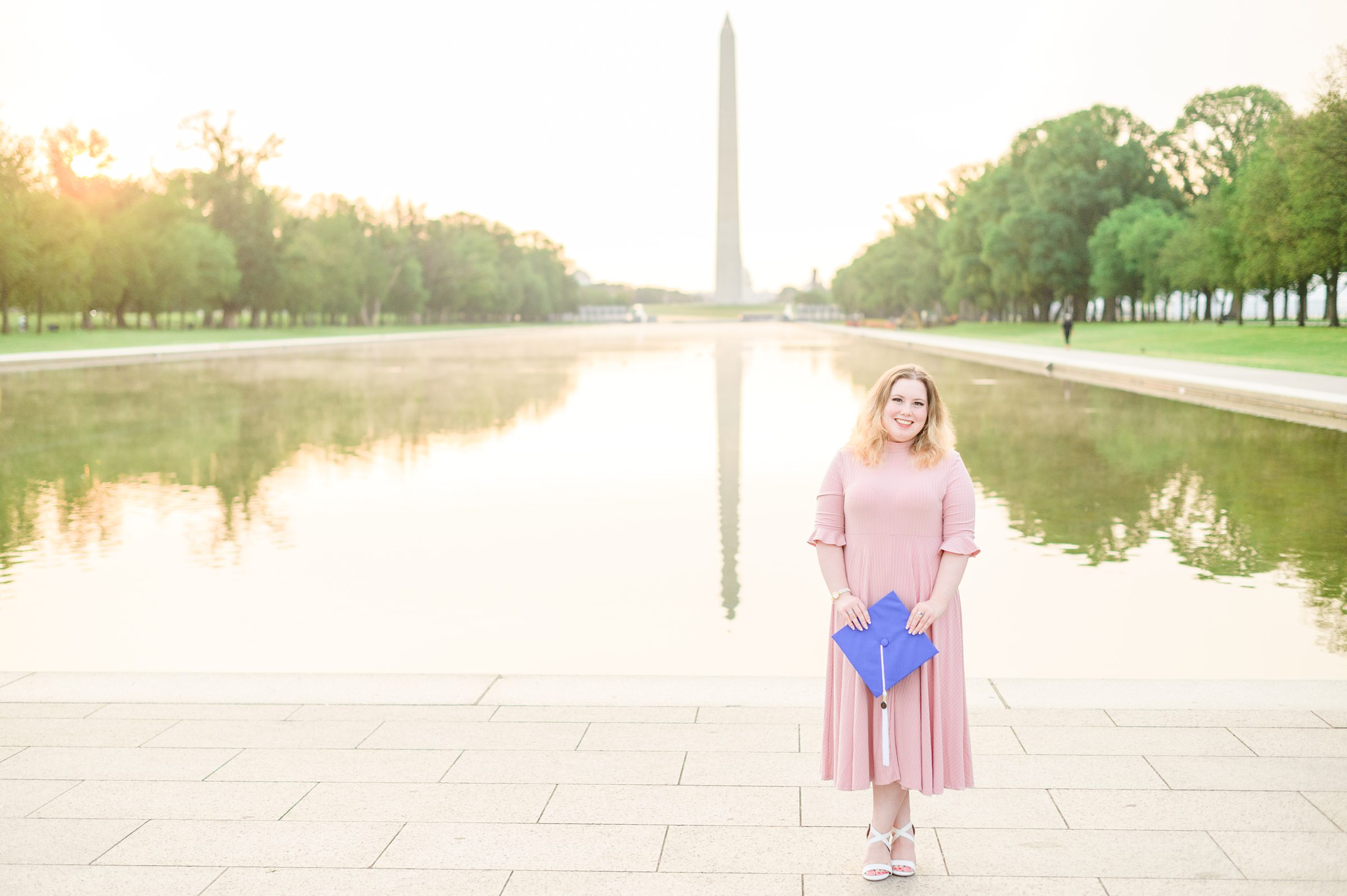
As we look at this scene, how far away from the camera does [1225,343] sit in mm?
45031

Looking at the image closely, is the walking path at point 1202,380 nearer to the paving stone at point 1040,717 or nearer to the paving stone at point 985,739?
the paving stone at point 1040,717

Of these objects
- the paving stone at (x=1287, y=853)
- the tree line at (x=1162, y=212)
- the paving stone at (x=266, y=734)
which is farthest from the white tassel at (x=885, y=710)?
the tree line at (x=1162, y=212)

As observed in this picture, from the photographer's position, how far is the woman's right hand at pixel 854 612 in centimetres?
380

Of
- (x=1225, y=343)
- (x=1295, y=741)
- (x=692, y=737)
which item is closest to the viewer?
(x=1295, y=741)

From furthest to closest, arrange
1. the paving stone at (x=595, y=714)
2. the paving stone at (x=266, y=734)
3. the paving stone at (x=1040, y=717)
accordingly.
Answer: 1. the paving stone at (x=595, y=714)
2. the paving stone at (x=1040, y=717)
3. the paving stone at (x=266, y=734)

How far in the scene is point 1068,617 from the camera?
25.8 ft

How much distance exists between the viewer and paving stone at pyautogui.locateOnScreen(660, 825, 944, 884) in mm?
3887

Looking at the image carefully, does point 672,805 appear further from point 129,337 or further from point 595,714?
point 129,337

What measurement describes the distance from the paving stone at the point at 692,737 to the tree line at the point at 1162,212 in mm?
44001

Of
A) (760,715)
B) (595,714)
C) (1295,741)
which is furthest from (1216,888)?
(595,714)

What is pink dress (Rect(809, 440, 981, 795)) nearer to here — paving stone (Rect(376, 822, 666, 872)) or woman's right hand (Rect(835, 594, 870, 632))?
woman's right hand (Rect(835, 594, 870, 632))

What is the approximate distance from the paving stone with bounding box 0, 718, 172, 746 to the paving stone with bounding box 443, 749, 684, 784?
4.58ft

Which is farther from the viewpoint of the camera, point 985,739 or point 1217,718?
point 1217,718

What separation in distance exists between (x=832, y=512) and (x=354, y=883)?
1843 mm
